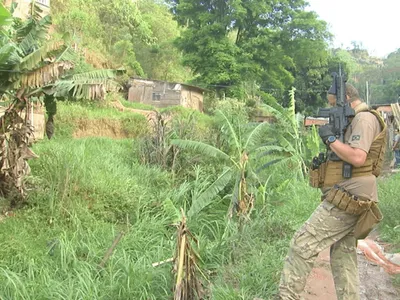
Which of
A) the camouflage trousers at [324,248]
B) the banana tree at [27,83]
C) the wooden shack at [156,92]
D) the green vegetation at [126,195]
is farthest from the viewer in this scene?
the wooden shack at [156,92]

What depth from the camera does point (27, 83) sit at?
6.53m

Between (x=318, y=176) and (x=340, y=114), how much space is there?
60 centimetres

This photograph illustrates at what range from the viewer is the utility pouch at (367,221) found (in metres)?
3.48

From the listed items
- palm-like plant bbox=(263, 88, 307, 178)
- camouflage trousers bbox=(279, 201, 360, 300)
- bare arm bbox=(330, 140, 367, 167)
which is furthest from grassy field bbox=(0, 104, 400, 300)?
palm-like plant bbox=(263, 88, 307, 178)

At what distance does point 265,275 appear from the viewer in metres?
4.79

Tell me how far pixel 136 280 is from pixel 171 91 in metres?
19.4

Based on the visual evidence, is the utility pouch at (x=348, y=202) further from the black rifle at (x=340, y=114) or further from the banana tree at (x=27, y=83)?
the banana tree at (x=27, y=83)

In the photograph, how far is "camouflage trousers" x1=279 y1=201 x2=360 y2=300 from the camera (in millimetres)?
3572

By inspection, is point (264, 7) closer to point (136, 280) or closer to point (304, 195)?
point (304, 195)

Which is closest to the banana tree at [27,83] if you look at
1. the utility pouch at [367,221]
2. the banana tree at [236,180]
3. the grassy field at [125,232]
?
the grassy field at [125,232]

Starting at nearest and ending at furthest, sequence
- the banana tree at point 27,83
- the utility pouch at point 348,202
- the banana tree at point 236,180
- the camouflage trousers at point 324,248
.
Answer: the utility pouch at point 348,202 → the camouflage trousers at point 324,248 → the banana tree at point 27,83 → the banana tree at point 236,180

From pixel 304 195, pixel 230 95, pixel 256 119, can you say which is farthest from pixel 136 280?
pixel 230 95

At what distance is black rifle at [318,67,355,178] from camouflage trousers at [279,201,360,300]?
381mm

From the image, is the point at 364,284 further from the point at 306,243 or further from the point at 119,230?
the point at 119,230
